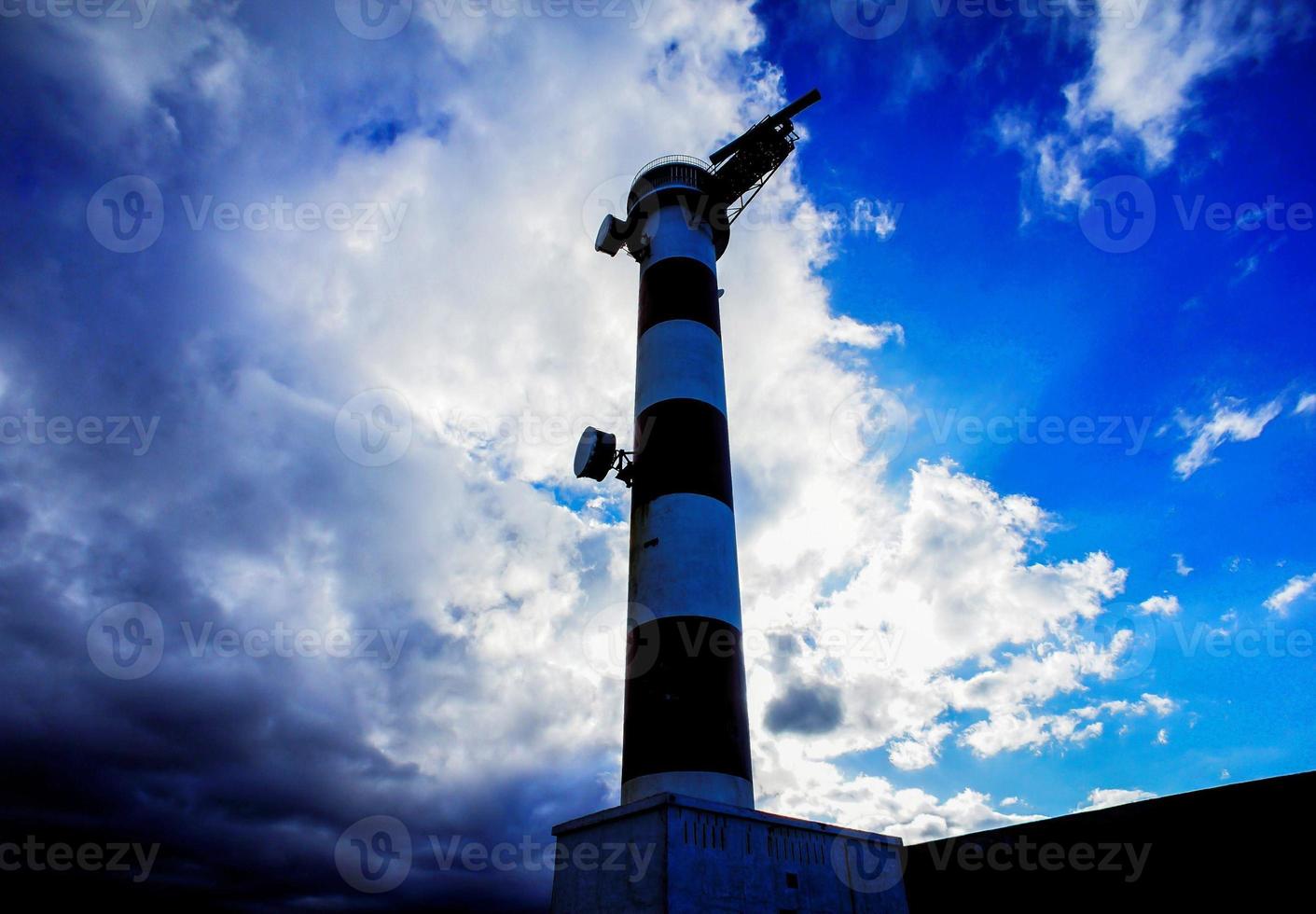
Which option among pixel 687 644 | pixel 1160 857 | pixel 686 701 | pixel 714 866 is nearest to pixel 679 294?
pixel 687 644

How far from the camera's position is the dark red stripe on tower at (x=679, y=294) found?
16.4 meters

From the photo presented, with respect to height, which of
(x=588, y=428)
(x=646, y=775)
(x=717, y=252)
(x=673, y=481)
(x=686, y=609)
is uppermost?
(x=717, y=252)

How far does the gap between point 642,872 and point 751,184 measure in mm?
17246

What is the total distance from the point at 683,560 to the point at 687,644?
1596 mm

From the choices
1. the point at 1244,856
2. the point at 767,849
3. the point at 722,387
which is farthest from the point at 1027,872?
the point at 722,387

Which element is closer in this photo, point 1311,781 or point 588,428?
point 1311,781

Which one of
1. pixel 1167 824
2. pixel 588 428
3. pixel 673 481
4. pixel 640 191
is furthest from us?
pixel 640 191

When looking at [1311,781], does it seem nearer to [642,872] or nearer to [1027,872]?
[1027,872]

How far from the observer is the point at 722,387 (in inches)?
625

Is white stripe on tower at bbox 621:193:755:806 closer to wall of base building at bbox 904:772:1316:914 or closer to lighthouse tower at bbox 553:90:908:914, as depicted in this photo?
lighthouse tower at bbox 553:90:908:914

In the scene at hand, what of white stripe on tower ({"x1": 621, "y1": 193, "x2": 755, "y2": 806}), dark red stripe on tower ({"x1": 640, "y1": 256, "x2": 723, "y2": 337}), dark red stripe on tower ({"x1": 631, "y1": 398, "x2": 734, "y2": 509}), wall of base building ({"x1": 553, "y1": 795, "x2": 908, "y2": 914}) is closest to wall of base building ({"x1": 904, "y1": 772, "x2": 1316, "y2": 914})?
wall of base building ({"x1": 553, "y1": 795, "x2": 908, "y2": 914})

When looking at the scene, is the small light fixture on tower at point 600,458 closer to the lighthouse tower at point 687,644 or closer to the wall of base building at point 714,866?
the lighthouse tower at point 687,644

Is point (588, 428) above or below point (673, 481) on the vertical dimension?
above

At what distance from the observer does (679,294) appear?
1659 centimetres
